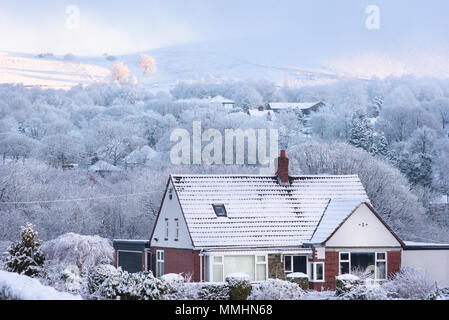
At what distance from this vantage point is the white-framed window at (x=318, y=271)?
43938 millimetres

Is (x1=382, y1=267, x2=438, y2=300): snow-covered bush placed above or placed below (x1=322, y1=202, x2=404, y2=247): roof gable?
below

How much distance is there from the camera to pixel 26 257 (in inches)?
1567

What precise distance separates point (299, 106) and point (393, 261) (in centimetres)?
14531

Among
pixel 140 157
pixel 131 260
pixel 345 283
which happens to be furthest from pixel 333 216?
pixel 140 157

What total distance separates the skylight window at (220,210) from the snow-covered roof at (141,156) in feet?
278

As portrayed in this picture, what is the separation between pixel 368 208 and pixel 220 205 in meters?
6.88

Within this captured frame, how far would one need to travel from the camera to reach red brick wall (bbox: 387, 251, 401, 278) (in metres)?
44.8

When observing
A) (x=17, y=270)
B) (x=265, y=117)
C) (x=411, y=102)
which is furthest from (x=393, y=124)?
(x=17, y=270)

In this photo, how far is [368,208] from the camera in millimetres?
A: 45375

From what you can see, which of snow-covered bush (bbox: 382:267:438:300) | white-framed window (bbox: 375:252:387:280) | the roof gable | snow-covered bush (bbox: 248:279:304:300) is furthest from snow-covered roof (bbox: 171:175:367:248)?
snow-covered bush (bbox: 248:279:304:300)

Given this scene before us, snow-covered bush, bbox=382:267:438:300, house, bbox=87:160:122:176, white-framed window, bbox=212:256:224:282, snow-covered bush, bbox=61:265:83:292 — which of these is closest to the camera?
snow-covered bush, bbox=382:267:438:300

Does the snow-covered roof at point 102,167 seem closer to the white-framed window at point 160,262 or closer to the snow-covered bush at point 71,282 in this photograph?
the white-framed window at point 160,262

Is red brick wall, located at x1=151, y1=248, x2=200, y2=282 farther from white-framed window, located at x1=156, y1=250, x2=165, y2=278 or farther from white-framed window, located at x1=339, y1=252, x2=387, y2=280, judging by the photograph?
white-framed window, located at x1=339, y1=252, x2=387, y2=280
